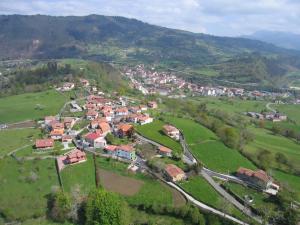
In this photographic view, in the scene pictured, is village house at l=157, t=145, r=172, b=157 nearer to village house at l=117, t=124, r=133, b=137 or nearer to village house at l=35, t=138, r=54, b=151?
village house at l=117, t=124, r=133, b=137

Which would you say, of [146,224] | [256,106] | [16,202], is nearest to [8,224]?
[16,202]

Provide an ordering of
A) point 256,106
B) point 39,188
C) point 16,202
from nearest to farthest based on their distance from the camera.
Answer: point 16,202 < point 39,188 < point 256,106

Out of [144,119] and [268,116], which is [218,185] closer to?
[144,119]

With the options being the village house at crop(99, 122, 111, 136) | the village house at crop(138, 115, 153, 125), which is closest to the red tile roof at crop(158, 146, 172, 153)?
the village house at crop(99, 122, 111, 136)

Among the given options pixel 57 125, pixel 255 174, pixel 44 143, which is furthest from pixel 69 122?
pixel 255 174

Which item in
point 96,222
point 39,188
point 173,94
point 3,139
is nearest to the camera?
point 96,222

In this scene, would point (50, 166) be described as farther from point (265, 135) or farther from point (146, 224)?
point (265, 135)

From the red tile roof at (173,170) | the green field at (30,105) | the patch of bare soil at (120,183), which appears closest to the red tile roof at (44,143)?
the patch of bare soil at (120,183)
